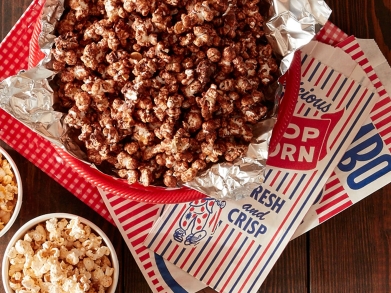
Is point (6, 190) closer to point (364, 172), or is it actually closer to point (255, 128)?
point (255, 128)

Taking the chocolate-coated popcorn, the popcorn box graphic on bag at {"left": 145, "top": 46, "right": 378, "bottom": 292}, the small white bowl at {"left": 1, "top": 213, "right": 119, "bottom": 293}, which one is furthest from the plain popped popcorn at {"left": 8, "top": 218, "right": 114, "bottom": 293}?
the chocolate-coated popcorn

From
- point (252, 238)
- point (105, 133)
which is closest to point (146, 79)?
point (105, 133)

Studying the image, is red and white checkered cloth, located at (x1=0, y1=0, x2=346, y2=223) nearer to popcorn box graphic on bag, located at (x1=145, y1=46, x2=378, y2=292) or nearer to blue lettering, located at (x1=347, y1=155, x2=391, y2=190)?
popcorn box graphic on bag, located at (x1=145, y1=46, x2=378, y2=292)

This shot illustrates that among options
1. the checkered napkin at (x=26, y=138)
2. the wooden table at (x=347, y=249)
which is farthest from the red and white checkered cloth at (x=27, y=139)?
the wooden table at (x=347, y=249)

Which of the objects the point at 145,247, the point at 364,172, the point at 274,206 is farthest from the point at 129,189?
the point at 364,172

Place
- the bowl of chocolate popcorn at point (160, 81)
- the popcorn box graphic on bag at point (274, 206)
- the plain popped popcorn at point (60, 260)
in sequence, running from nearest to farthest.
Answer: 1. the bowl of chocolate popcorn at point (160, 81)
2. the plain popped popcorn at point (60, 260)
3. the popcorn box graphic on bag at point (274, 206)

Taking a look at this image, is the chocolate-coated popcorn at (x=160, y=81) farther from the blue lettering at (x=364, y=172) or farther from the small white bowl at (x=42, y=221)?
the blue lettering at (x=364, y=172)
